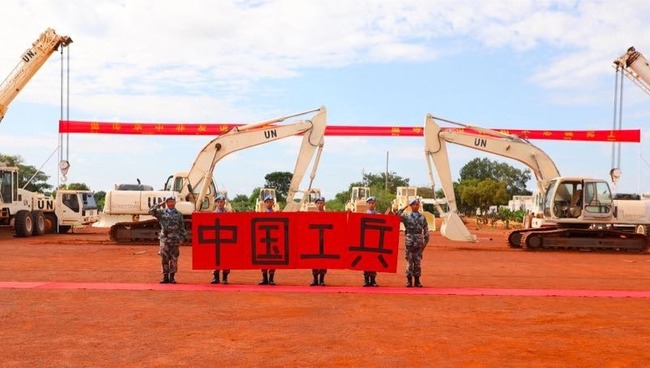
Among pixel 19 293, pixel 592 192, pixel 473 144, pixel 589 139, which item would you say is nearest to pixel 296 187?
pixel 473 144

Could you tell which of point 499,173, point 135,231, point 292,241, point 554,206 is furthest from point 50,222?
point 499,173

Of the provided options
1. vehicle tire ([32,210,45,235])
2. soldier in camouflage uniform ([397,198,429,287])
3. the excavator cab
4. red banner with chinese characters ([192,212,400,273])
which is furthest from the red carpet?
vehicle tire ([32,210,45,235])

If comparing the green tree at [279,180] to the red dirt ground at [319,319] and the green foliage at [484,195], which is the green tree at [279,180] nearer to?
the green foliage at [484,195]

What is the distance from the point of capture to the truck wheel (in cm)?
2964

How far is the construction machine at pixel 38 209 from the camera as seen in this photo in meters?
29.9

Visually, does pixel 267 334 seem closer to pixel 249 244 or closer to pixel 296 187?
pixel 249 244

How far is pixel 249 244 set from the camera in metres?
14.1

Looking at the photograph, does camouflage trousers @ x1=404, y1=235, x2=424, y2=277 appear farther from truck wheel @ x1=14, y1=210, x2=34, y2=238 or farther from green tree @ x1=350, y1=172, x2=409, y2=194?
A: green tree @ x1=350, y1=172, x2=409, y2=194

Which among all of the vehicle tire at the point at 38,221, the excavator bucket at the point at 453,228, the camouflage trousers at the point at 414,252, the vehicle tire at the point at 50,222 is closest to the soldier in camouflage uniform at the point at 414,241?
the camouflage trousers at the point at 414,252

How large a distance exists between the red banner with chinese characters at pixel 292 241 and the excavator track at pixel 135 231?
12397 millimetres

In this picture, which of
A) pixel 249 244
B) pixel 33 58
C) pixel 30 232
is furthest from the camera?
pixel 33 58

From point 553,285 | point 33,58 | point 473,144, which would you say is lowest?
point 553,285

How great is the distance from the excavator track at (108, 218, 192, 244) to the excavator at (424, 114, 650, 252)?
35.4ft

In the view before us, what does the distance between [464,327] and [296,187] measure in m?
16.5
